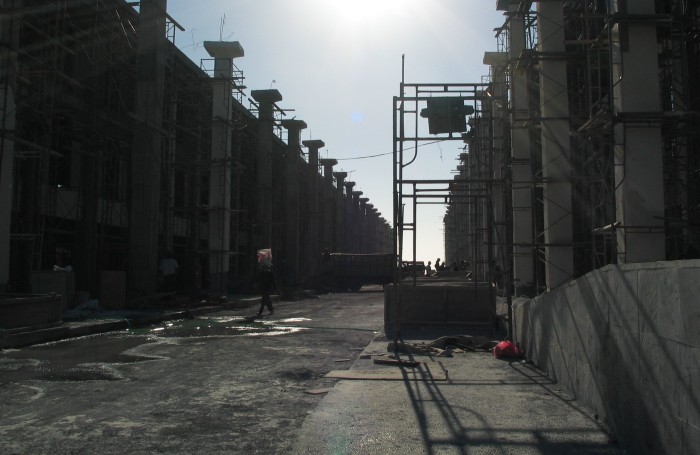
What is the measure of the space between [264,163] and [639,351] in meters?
35.1

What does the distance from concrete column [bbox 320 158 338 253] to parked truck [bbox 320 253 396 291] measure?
368 inches

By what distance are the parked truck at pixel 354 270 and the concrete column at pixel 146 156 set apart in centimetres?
2324

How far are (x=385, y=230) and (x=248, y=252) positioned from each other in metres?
82.4

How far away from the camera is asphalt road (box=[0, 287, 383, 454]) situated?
5.27 meters

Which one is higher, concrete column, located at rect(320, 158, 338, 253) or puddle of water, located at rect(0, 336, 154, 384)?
concrete column, located at rect(320, 158, 338, 253)

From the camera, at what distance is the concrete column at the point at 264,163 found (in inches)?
1505

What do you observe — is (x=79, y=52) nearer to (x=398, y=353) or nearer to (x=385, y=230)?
(x=398, y=353)

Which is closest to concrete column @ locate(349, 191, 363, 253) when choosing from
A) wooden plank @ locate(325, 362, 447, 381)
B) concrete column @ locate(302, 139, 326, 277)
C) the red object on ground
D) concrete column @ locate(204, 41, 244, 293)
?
concrete column @ locate(302, 139, 326, 277)

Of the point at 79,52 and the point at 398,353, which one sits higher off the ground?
the point at 79,52

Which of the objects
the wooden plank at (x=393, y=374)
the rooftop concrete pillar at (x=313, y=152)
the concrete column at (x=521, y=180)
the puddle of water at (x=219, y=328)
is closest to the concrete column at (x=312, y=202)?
the rooftop concrete pillar at (x=313, y=152)

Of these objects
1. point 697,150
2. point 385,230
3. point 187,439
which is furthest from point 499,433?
point 385,230

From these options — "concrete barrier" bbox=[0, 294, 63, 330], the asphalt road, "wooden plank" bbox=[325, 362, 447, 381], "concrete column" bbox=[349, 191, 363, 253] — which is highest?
"concrete column" bbox=[349, 191, 363, 253]

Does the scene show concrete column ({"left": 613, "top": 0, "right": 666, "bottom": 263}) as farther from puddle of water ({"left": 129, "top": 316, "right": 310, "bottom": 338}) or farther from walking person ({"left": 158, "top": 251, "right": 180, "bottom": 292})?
walking person ({"left": 158, "top": 251, "right": 180, "bottom": 292})

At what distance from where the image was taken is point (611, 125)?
13.3 meters
